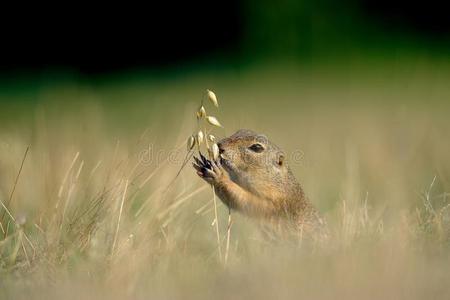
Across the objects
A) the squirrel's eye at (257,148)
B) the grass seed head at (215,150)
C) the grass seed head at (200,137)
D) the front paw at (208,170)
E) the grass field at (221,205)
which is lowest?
the grass field at (221,205)

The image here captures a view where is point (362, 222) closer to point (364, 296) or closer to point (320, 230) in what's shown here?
point (320, 230)

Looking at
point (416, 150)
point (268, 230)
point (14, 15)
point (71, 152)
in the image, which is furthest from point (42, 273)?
point (14, 15)

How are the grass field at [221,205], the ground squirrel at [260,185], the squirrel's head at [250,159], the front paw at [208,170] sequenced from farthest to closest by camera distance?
1. the squirrel's head at [250,159]
2. the ground squirrel at [260,185]
3. the front paw at [208,170]
4. the grass field at [221,205]

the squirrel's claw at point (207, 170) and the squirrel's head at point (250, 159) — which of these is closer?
the squirrel's claw at point (207, 170)

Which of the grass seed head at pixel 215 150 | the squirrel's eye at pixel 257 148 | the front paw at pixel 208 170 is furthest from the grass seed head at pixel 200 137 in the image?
the squirrel's eye at pixel 257 148

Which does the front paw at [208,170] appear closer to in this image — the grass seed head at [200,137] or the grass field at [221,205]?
the grass field at [221,205]

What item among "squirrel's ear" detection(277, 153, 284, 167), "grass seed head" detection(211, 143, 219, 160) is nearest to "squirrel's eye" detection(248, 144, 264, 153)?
"squirrel's ear" detection(277, 153, 284, 167)

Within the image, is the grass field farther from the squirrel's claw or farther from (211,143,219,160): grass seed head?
(211,143,219,160): grass seed head

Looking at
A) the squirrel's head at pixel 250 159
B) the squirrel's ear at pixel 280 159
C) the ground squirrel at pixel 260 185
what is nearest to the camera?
the ground squirrel at pixel 260 185
